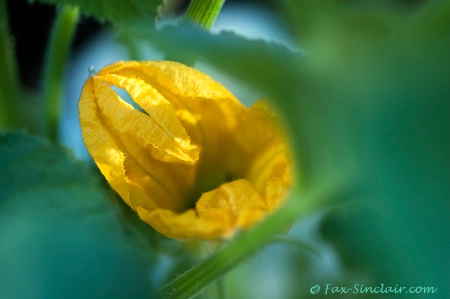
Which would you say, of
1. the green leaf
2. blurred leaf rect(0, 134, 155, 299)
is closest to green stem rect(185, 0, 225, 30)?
the green leaf

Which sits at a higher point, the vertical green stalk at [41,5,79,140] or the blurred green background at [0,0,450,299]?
the blurred green background at [0,0,450,299]

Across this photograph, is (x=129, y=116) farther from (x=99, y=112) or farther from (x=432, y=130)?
(x=432, y=130)

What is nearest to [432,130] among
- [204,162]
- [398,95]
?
[398,95]

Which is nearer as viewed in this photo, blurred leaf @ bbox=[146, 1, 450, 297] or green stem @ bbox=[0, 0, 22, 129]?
blurred leaf @ bbox=[146, 1, 450, 297]

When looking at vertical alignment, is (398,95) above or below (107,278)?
above

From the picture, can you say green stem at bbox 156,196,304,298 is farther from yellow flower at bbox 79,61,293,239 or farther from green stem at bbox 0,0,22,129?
green stem at bbox 0,0,22,129

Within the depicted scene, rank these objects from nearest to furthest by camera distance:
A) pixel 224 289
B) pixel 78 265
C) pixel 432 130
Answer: pixel 432 130, pixel 78 265, pixel 224 289
